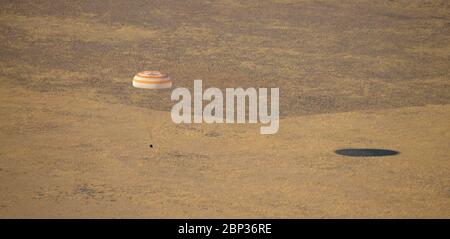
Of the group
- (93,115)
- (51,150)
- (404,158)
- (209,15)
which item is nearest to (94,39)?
(209,15)

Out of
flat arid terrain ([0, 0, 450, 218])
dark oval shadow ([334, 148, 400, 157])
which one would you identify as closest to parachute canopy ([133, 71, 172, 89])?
flat arid terrain ([0, 0, 450, 218])

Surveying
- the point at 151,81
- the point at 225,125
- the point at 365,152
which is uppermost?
the point at 151,81

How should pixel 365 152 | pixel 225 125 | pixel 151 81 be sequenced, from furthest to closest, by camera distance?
1. pixel 151 81
2. pixel 225 125
3. pixel 365 152

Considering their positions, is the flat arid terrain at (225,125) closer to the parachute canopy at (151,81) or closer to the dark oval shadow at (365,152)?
the dark oval shadow at (365,152)

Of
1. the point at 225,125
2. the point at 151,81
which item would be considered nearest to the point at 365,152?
the point at 225,125

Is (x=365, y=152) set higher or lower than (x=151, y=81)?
lower

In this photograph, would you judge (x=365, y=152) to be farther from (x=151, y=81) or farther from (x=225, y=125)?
(x=151, y=81)

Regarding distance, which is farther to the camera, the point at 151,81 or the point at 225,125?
the point at 151,81
